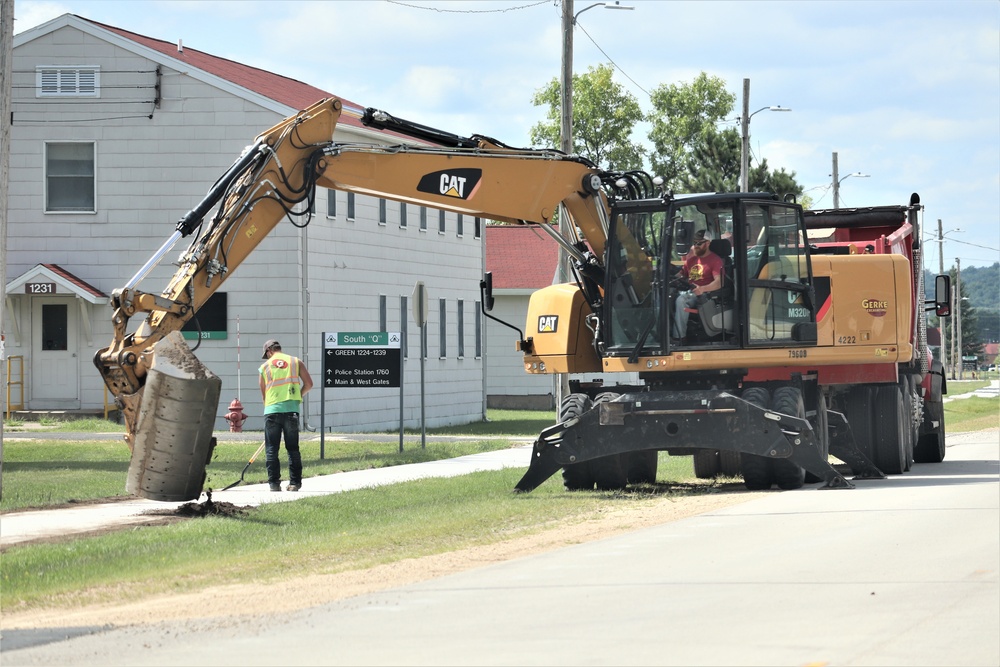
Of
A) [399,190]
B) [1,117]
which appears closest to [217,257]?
[399,190]

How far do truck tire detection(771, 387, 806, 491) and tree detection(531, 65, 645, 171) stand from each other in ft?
183

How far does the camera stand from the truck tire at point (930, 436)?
2306 centimetres

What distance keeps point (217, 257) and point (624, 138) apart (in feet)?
198

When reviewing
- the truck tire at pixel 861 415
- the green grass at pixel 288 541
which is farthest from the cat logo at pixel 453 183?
the truck tire at pixel 861 415

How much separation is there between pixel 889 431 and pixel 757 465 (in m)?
4.10

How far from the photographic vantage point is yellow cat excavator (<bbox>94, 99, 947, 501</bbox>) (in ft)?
49.6

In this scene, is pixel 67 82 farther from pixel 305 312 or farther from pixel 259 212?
pixel 259 212

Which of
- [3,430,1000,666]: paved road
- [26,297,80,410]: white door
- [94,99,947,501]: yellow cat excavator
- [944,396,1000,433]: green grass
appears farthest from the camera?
[944,396,1000,433]: green grass

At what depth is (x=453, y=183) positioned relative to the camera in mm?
16859

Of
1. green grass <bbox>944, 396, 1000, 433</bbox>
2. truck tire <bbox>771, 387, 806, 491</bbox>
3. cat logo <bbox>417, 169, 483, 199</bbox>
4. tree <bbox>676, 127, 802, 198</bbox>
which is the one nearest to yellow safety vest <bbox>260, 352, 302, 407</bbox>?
cat logo <bbox>417, 169, 483, 199</bbox>

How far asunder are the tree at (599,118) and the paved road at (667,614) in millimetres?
60716

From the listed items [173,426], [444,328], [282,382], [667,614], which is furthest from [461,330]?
[667,614]

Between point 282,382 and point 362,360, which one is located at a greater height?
point 362,360

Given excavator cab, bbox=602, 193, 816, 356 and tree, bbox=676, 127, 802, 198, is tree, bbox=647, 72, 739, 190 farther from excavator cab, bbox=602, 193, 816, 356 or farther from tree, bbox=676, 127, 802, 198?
excavator cab, bbox=602, 193, 816, 356
